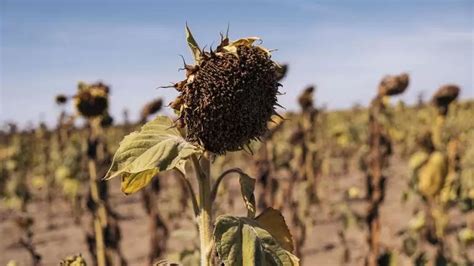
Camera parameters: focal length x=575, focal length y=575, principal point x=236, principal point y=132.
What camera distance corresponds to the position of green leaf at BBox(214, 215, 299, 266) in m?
1.30

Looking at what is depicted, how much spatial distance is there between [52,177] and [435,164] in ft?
36.1

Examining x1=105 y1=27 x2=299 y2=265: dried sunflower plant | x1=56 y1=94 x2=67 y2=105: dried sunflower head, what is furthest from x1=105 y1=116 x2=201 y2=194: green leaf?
x1=56 y1=94 x2=67 y2=105: dried sunflower head

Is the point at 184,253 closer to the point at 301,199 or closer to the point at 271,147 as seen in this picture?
the point at 271,147

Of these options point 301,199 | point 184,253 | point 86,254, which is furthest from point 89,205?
point 86,254

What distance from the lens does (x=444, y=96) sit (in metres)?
4.59

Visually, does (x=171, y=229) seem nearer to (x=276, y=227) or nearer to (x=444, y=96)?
(x=444, y=96)

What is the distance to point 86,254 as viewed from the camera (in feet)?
27.3

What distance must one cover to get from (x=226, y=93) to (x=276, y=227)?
0.38m

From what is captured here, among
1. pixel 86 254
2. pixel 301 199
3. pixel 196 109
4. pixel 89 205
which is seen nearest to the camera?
pixel 196 109

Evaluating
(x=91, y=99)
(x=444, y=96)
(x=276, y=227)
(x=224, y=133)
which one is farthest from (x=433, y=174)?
(x=224, y=133)

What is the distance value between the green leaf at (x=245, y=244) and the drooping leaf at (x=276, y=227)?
9 cm

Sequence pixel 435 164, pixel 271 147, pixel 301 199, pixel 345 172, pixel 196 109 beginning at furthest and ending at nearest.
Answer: pixel 345 172 → pixel 301 199 → pixel 271 147 → pixel 435 164 → pixel 196 109

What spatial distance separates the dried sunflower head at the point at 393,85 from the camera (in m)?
4.20

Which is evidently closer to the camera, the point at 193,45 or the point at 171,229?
the point at 193,45
